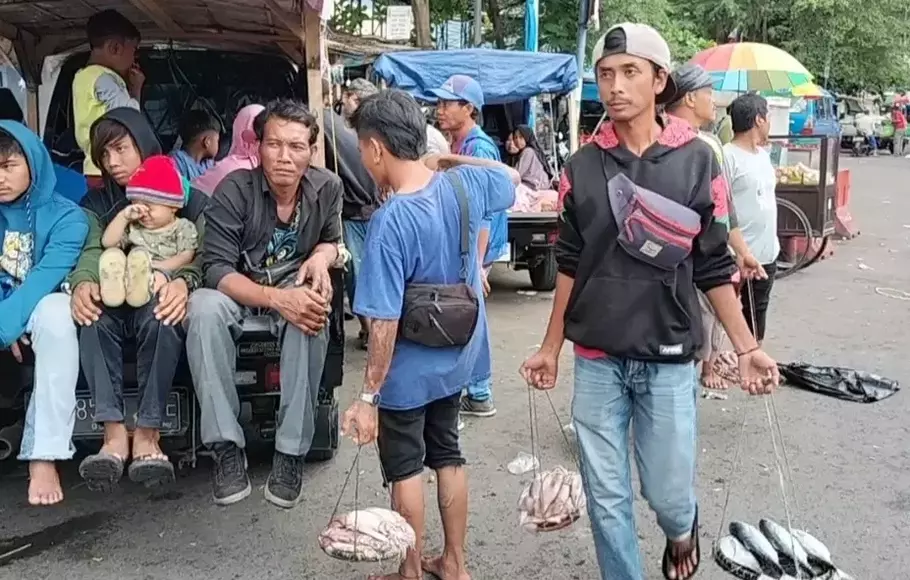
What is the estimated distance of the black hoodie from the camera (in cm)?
418

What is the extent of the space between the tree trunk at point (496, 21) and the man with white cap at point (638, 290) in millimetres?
17502

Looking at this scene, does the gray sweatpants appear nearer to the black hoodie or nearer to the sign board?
the black hoodie

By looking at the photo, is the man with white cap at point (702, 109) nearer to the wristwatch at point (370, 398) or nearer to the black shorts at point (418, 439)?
the black shorts at point (418, 439)

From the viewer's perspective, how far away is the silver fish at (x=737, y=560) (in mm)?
3281

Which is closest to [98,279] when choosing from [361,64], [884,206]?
[361,64]

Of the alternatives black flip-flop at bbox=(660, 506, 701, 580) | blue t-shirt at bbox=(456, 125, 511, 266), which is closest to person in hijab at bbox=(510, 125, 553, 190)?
blue t-shirt at bbox=(456, 125, 511, 266)

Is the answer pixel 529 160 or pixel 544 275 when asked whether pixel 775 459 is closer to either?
pixel 544 275

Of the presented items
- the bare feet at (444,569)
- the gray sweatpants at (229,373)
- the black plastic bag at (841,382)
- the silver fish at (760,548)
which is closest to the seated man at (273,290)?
the gray sweatpants at (229,373)

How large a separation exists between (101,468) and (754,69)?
10.4m

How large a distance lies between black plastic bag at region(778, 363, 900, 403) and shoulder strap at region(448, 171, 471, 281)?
392 centimetres

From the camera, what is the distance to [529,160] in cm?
1091

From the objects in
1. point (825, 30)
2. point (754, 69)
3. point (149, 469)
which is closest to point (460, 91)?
point (149, 469)

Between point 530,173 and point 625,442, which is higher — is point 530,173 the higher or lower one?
the higher one

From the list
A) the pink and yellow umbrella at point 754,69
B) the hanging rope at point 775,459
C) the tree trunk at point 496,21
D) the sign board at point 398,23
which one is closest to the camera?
the hanging rope at point 775,459
